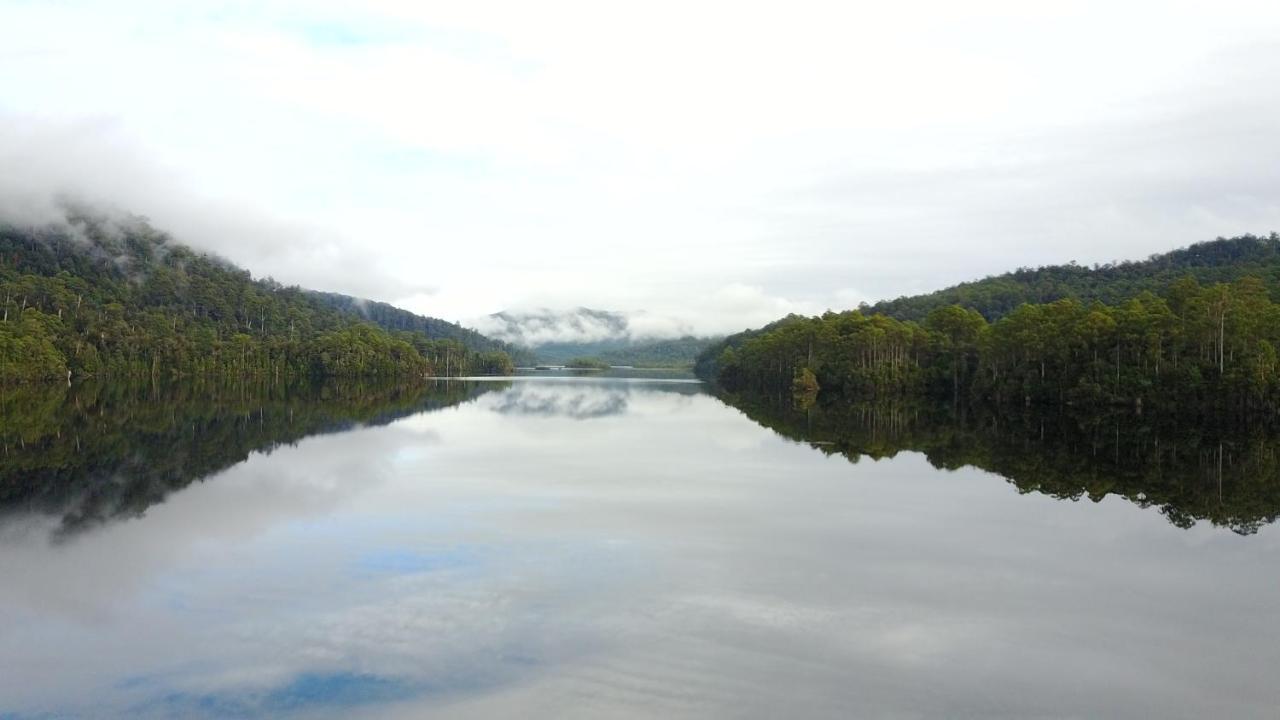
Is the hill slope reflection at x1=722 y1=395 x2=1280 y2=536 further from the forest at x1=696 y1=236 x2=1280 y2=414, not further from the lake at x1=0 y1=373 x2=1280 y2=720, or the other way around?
the forest at x1=696 y1=236 x2=1280 y2=414

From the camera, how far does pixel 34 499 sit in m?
23.0

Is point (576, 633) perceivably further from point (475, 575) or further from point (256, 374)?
point (256, 374)

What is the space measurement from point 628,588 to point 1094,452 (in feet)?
106

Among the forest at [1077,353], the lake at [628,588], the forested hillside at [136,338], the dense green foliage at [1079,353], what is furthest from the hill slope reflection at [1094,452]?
the forested hillside at [136,338]

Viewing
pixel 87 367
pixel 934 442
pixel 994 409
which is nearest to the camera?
pixel 934 442

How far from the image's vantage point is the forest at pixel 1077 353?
61094mm

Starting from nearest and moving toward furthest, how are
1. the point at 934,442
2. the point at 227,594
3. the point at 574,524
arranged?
→ the point at 227,594
the point at 574,524
the point at 934,442

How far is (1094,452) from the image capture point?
3994cm

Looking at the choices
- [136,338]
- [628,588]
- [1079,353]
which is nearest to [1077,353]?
[1079,353]

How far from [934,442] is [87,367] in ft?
409

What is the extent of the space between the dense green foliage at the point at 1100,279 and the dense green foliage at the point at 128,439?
12492 cm

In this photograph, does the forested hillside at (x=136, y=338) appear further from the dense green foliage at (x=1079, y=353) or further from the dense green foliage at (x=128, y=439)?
the dense green foliage at (x=1079, y=353)

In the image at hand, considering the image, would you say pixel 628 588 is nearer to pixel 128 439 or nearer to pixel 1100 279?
pixel 128 439

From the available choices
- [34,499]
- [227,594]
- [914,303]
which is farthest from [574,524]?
[914,303]
